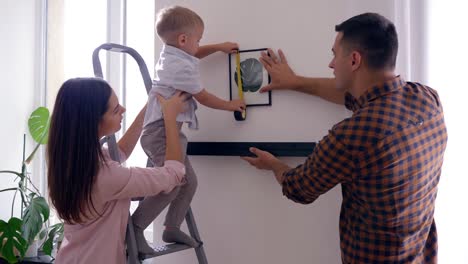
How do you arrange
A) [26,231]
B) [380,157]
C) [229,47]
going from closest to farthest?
[380,157] → [229,47] → [26,231]

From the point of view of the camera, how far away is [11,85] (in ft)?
11.4

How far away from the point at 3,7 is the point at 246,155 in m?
2.29

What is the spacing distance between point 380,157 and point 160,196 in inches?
33.3

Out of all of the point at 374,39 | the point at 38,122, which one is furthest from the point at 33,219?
the point at 374,39

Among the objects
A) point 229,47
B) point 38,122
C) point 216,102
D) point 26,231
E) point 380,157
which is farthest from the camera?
point 38,122

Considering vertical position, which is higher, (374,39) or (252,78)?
(374,39)

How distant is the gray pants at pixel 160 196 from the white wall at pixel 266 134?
0.86 feet

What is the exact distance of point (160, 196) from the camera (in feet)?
6.30

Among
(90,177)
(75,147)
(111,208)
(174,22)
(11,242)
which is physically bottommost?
(11,242)

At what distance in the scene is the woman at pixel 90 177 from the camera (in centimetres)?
172

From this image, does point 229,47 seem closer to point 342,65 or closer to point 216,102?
point 216,102

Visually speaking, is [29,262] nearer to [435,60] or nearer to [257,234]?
[257,234]

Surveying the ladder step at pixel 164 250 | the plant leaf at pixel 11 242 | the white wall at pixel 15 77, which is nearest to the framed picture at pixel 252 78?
the ladder step at pixel 164 250

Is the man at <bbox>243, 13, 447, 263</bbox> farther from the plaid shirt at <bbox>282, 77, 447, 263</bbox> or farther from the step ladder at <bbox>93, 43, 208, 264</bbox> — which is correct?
the step ladder at <bbox>93, 43, 208, 264</bbox>
